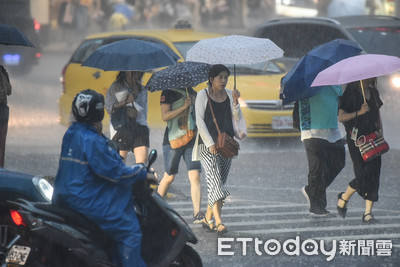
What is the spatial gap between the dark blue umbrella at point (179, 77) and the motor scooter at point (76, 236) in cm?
273

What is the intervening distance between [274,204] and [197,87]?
3.81 meters

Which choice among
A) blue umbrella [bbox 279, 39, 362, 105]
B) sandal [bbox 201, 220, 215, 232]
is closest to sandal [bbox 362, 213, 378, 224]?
blue umbrella [bbox 279, 39, 362, 105]

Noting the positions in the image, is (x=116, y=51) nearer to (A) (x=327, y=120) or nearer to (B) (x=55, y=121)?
(A) (x=327, y=120)

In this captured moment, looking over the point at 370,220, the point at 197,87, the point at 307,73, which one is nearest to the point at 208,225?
the point at 370,220

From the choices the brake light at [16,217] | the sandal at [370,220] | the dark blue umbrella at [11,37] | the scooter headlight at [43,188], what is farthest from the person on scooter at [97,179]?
the dark blue umbrella at [11,37]

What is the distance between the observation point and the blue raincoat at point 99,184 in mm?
5695

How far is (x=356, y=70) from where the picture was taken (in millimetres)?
8477

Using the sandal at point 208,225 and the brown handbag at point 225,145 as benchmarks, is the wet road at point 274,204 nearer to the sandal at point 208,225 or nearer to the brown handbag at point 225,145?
the sandal at point 208,225

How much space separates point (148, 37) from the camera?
47.6 ft

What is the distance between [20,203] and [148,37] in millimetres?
9057

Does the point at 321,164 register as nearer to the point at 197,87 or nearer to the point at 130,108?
the point at 130,108

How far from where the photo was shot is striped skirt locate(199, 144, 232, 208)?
8609 mm

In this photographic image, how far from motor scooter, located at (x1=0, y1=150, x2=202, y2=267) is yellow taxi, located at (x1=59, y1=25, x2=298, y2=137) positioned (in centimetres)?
718

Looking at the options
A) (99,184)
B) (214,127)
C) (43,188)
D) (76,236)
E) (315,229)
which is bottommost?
(315,229)
